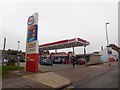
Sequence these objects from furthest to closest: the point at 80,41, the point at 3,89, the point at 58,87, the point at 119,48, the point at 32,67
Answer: the point at 80,41
the point at 119,48
the point at 32,67
the point at 58,87
the point at 3,89

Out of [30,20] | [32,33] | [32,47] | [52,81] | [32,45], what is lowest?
[52,81]

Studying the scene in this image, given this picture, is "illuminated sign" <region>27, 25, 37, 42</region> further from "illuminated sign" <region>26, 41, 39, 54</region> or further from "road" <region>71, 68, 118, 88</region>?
"road" <region>71, 68, 118, 88</region>

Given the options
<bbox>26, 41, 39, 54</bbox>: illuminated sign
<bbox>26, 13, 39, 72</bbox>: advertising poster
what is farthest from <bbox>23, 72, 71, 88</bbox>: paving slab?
<bbox>26, 41, 39, 54</bbox>: illuminated sign

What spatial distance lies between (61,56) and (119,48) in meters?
20.7

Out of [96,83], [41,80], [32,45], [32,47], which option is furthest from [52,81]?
[32,45]

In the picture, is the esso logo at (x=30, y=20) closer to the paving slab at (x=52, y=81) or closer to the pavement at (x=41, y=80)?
the pavement at (x=41, y=80)

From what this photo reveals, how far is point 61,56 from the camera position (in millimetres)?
47344

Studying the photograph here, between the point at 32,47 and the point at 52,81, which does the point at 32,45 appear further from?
the point at 52,81

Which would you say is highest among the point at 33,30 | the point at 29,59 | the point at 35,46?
the point at 33,30

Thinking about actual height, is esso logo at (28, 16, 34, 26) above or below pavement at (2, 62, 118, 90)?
above

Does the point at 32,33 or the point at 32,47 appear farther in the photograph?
the point at 32,33

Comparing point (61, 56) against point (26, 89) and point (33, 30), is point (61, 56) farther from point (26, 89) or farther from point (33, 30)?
point (26, 89)

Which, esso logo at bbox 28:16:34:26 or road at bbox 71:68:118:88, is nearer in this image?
road at bbox 71:68:118:88

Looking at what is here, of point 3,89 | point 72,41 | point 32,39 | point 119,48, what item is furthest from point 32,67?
point 72,41
